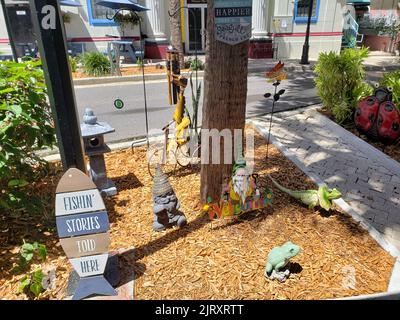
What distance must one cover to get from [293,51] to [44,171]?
17155 mm

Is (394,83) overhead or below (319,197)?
overhead

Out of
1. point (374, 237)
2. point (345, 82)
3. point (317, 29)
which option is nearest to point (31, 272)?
point (374, 237)

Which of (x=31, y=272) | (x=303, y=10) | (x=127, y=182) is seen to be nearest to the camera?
(x=31, y=272)

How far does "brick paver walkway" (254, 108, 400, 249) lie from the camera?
4.36m

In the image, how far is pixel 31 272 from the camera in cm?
317

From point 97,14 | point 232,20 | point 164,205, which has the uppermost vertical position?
point 97,14

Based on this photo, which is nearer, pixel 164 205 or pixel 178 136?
pixel 164 205

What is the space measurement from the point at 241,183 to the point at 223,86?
1.05 m

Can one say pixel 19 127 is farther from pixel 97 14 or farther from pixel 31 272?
pixel 97 14

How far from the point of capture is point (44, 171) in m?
4.03

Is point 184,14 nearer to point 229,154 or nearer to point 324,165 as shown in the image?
point 324,165

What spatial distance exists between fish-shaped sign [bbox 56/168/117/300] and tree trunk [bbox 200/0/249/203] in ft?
5.15

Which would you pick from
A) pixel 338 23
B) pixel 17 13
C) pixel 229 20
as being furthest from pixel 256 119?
pixel 17 13

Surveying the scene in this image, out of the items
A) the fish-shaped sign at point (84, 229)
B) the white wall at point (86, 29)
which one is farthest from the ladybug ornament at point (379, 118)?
the white wall at point (86, 29)
